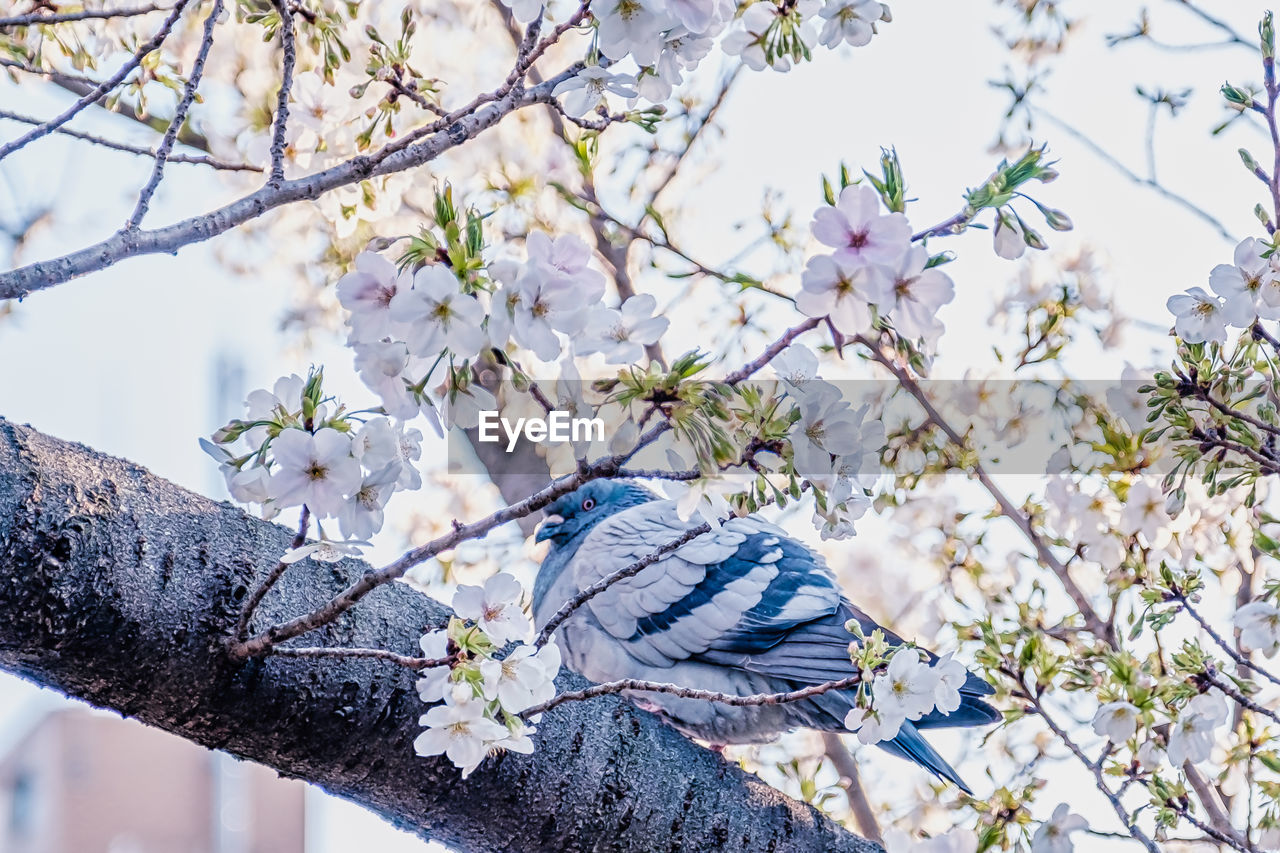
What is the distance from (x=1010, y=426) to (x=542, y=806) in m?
1.43

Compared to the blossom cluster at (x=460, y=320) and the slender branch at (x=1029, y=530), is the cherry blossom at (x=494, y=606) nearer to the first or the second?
the blossom cluster at (x=460, y=320)

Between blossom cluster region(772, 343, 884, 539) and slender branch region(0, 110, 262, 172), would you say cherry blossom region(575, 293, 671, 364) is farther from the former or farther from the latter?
slender branch region(0, 110, 262, 172)

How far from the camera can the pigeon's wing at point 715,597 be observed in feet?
6.30

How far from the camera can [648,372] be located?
864mm

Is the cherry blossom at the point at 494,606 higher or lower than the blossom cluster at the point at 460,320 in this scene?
lower

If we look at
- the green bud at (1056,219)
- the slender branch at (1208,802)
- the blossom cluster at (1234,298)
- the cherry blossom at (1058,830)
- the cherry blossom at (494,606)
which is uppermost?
the blossom cluster at (1234,298)

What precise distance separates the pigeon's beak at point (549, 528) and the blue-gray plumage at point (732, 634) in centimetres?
27

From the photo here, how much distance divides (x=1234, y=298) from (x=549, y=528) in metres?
1.49

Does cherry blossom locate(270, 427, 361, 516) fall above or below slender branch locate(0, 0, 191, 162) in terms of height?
below

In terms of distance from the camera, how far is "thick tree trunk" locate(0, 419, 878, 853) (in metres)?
0.99

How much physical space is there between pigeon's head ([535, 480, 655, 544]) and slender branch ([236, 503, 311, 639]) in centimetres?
135

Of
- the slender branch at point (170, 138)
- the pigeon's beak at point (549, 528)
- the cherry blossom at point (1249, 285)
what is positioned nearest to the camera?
the slender branch at point (170, 138)

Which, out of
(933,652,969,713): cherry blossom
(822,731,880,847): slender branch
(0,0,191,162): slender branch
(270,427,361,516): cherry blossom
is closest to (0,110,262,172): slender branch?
(0,0,191,162): slender branch

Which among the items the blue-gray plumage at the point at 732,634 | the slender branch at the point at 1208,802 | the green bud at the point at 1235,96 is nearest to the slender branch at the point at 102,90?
the blue-gray plumage at the point at 732,634
